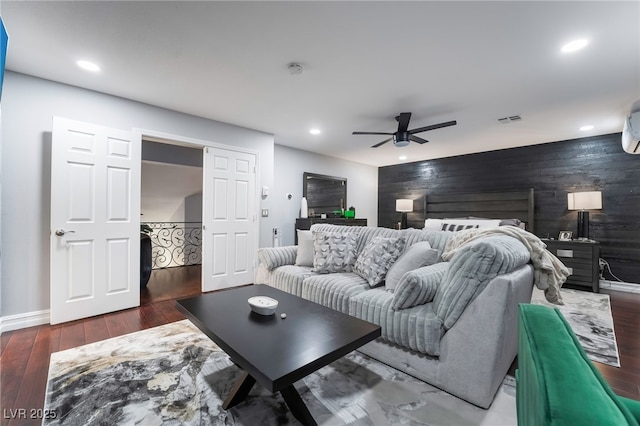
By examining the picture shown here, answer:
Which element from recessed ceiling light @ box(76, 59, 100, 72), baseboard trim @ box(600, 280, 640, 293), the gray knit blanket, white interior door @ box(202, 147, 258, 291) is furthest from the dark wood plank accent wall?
recessed ceiling light @ box(76, 59, 100, 72)

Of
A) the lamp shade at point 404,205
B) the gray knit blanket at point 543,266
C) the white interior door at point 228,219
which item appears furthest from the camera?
the lamp shade at point 404,205

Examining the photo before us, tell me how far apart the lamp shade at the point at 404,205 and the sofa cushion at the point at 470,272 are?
186 inches

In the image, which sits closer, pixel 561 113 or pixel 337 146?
pixel 561 113

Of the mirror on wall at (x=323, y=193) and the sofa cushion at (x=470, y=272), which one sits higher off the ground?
the mirror on wall at (x=323, y=193)

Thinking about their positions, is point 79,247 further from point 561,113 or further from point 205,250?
point 561,113

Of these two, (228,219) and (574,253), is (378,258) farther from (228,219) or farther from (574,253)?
(574,253)

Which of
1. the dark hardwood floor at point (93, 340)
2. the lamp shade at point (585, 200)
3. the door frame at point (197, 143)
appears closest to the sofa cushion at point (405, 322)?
the dark hardwood floor at point (93, 340)

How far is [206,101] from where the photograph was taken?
332 centimetres

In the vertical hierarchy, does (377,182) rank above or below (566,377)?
above

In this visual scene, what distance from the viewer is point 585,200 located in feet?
13.7

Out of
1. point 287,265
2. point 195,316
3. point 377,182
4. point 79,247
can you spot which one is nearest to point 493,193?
point 377,182

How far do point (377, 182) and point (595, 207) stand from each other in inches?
169

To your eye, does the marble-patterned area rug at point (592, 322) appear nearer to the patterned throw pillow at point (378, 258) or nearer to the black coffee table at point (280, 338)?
the patterned throw pillow at point (378, 258)

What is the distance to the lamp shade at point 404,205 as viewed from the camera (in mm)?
6387
